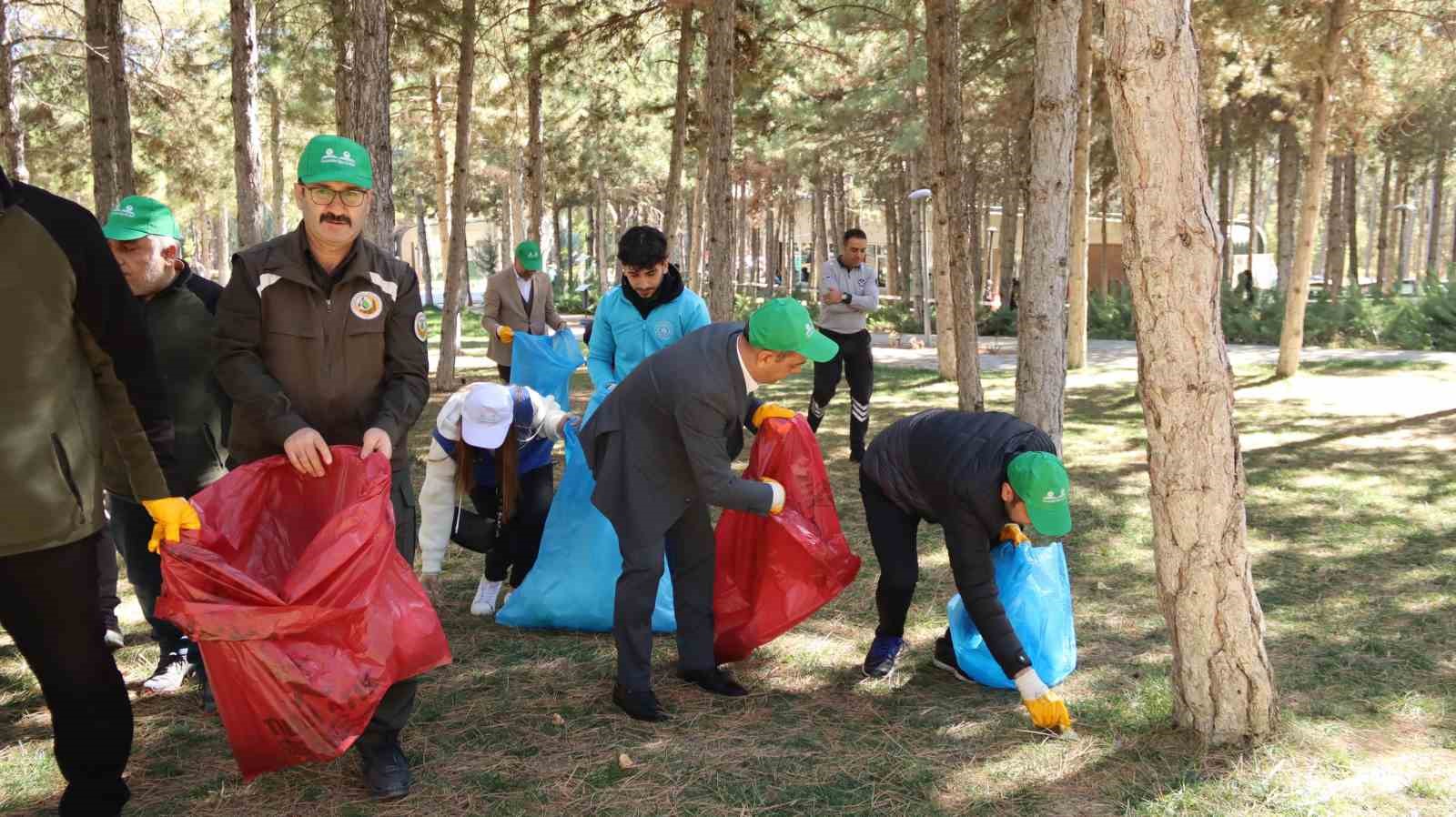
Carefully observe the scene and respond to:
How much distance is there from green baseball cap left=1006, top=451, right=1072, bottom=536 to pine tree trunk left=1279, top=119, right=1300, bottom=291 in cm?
1869

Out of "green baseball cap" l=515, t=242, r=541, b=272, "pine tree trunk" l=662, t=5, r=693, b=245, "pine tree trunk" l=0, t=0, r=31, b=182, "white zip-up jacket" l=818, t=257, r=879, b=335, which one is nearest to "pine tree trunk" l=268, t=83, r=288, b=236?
"pine tree trunk" l=662, t=5, r=693, b=245

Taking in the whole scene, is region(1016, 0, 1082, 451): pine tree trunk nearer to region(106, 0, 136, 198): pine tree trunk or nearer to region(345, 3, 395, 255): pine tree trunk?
region(345, 3, 395, 255): pine tree trunk

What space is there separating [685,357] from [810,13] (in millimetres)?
8819

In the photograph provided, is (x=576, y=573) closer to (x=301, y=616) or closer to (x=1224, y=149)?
(x=301, y=616)

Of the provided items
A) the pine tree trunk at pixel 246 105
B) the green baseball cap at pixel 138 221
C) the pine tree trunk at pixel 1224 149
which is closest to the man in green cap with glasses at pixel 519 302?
the pine tree trunk at pixel 246 105

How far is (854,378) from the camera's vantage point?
740cm

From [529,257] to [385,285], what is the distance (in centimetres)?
494

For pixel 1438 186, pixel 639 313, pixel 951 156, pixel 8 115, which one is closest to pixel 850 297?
pixel 951 156

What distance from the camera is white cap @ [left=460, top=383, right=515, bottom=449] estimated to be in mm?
3980

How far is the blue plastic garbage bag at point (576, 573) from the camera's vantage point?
432 cm

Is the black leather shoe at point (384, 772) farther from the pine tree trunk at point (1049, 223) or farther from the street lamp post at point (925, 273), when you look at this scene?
the street lamp post at point (925, 273)

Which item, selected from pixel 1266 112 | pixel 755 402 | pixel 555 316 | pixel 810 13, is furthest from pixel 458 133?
pixel 1266 112

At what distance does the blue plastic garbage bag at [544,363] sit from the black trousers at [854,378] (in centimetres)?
193

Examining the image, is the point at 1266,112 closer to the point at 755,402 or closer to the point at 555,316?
the point at 555,316
